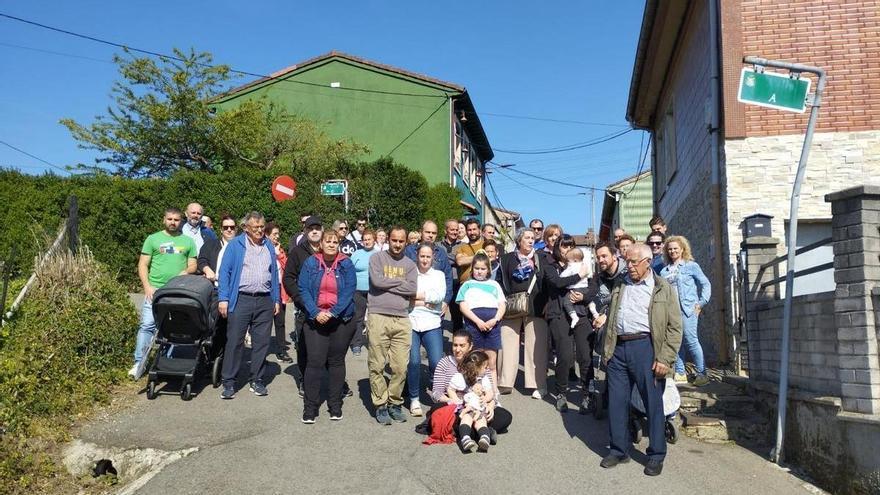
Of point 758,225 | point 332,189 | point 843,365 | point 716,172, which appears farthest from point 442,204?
point 843,365

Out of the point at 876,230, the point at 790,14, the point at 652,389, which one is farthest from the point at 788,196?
the point at 652,389

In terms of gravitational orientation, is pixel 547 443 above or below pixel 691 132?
below

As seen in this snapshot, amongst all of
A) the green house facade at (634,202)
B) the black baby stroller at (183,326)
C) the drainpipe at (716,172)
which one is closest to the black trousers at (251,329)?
→ the black baby stroller at (183,326)

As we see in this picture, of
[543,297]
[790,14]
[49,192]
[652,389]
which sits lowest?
[652,389]

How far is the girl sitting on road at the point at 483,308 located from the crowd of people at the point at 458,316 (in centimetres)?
1

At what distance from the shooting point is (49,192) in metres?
18.7

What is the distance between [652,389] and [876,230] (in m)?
2.17

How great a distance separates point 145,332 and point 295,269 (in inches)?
77.6

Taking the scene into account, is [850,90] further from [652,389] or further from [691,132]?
[652,389]

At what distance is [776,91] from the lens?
20.7 ft

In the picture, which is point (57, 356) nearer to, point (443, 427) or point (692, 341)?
point (443, 427)

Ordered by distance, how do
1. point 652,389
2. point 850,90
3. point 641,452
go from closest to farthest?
point 652,389
point 641,452
point 850,90

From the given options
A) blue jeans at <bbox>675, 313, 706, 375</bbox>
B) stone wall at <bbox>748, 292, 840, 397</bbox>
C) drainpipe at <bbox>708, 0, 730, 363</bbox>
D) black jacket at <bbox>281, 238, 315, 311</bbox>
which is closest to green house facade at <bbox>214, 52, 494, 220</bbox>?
drainpipe at <bbox>708, 0, 730, 363</bbox>

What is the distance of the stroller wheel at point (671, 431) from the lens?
690 cm
